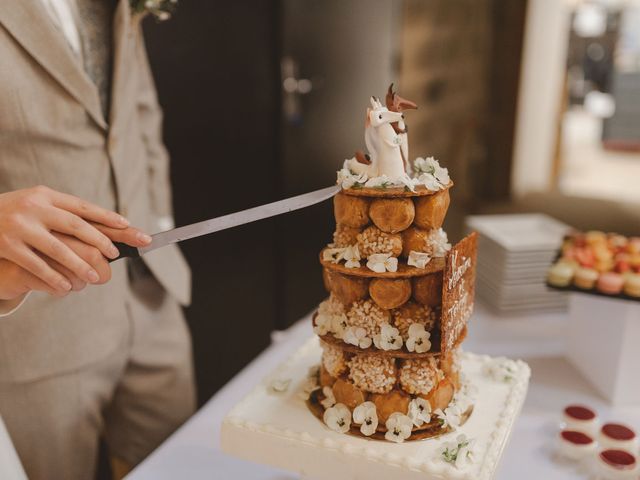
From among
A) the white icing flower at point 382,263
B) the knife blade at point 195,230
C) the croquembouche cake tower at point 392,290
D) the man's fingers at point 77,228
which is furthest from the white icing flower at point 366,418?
the man's fingers at point 77,228

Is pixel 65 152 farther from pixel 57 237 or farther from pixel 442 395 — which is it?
pixel 442 395

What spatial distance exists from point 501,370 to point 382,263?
A: 16.2 inches

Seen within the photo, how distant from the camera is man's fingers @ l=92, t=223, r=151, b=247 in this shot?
34.3 inches

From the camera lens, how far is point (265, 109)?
2643 mm

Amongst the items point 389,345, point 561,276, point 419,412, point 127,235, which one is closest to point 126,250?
point 127,235

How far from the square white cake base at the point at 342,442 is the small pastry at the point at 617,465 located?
18 cm

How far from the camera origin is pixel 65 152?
1.29 meters

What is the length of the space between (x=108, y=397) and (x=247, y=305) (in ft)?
4.17

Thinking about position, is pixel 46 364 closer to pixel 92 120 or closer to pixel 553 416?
pixel 92 120

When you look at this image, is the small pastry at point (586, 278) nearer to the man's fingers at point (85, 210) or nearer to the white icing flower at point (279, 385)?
the white icing flower at point (279, 385)

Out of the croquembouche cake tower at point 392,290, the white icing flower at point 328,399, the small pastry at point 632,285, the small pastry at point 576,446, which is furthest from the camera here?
the small pastry at point 632,285

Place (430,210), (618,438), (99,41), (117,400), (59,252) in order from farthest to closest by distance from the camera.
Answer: (117,400)
(99,41)
(618,438)
(430,210)
(59,252)

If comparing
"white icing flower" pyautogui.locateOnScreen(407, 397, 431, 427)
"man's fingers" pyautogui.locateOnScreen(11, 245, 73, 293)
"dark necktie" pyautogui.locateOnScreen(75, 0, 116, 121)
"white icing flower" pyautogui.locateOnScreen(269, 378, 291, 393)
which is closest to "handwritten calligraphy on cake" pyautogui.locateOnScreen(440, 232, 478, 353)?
"white icing flower" pyautogui.locateOnScreen(407, 397, 431, 427)

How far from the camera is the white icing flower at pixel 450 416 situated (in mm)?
997
